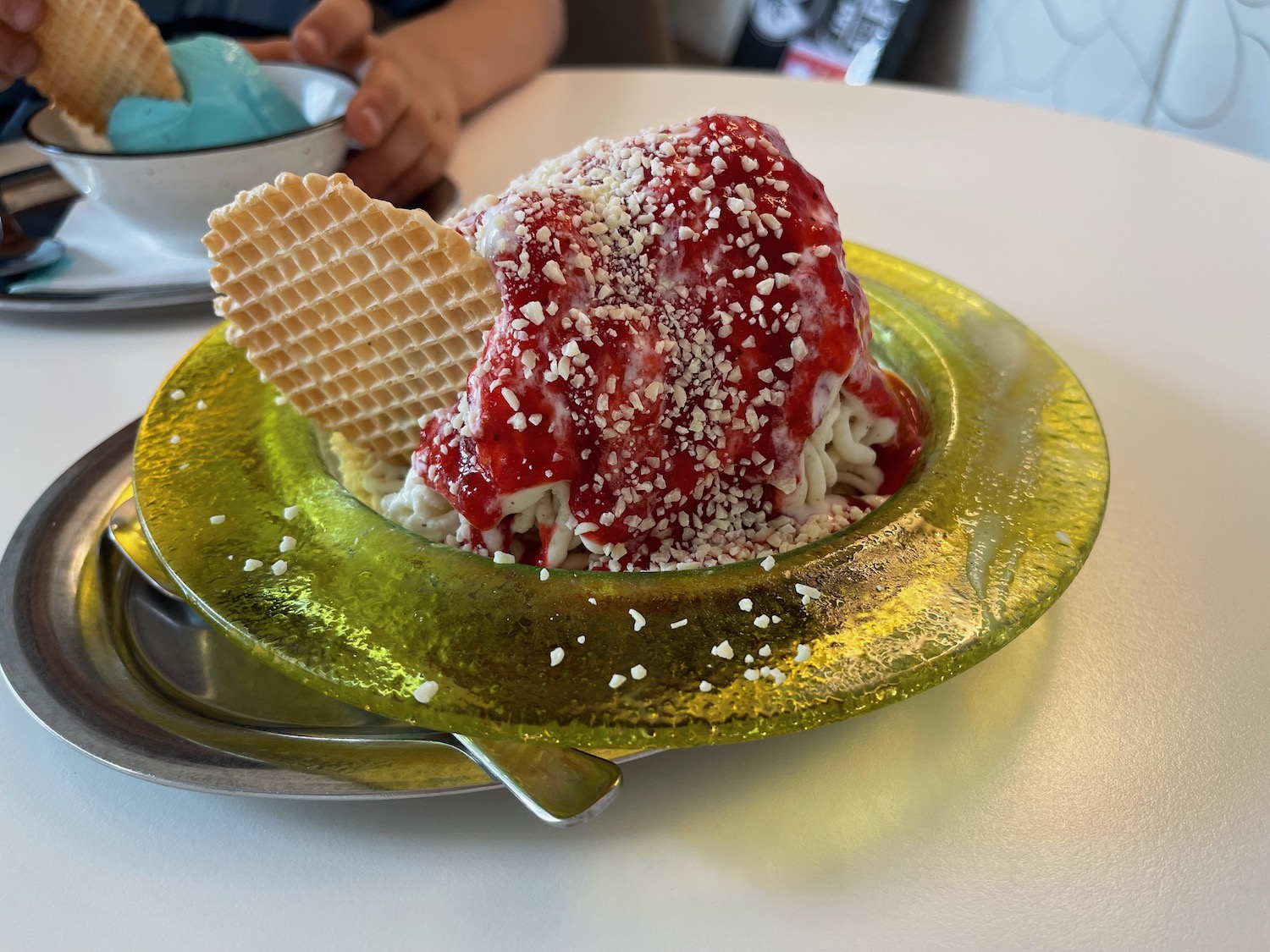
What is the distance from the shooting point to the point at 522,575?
740mm

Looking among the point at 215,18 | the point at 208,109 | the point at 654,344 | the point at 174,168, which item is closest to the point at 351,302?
the point at 654,344

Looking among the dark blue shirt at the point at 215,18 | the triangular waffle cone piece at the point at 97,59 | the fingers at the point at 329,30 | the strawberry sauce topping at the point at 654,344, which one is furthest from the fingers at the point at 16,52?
the strawberry sauce topping at the point at 654,344

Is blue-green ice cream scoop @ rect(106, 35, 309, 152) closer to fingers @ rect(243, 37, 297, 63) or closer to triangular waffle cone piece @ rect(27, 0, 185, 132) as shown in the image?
triangular waffle cone piece @ rect(27, 0, 185, 132)

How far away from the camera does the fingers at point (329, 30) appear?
1.68 metres

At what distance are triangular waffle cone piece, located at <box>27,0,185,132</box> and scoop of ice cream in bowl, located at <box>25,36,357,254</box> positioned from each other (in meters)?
0.03

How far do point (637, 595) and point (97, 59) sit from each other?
4.11 ft

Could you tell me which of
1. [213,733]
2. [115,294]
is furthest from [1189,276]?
[115,294]

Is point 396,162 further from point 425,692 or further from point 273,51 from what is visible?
point 425,692

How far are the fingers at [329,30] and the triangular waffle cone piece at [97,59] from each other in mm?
252

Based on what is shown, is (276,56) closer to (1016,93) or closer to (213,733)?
(213,733)

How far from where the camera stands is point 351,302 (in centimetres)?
94

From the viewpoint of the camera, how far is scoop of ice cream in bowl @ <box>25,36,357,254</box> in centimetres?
138

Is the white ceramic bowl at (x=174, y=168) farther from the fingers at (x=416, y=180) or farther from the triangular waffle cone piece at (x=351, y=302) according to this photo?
the triangular waffle cone piece at (x=351, y=302)

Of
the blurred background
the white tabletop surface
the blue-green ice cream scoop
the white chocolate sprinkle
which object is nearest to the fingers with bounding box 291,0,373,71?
the blue-green ice cream scoop
